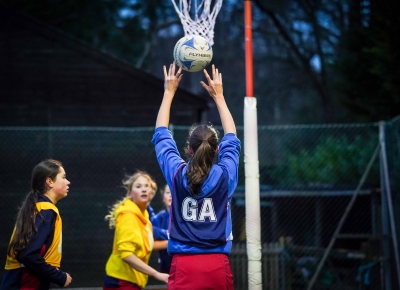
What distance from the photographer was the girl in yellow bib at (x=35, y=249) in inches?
169

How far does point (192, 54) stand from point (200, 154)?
3.93 ft

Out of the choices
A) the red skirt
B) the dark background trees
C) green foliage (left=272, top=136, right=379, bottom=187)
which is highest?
the dark background trees

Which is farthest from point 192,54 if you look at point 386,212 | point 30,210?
point 386,212

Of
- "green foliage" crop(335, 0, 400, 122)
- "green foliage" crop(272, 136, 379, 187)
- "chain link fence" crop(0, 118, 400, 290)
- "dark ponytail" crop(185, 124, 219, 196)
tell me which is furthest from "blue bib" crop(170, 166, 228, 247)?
"green foliage" crop(272, 136, 379, 187)

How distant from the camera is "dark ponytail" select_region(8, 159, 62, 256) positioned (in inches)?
171

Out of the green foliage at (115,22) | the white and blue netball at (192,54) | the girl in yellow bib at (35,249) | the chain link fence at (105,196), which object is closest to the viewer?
the girl in yellow bib at (35,249)

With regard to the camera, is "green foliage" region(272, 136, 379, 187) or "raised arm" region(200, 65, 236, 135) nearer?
"raised arm" region(200, 65, 236, 135)

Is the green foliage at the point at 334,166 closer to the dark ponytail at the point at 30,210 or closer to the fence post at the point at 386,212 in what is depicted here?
the fence post at the point at 386,212

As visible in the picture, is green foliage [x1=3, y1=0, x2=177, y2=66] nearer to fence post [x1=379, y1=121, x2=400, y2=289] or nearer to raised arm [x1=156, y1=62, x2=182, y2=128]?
fence post [x1=379, y1=121, x2=400, y2=289]

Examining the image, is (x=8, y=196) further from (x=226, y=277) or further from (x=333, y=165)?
(x=333, y=165)

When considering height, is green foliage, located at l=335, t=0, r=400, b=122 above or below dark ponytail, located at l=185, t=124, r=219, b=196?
above

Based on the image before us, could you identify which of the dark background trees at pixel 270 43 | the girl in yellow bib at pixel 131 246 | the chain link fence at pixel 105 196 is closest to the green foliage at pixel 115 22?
the dark background trees at pixel 270 43

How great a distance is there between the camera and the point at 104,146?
8.94 metres

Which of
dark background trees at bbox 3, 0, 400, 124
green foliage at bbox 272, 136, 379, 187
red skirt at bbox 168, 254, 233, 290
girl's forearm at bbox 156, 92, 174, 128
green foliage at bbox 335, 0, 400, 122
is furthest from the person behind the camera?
dark background trees at bbox 3, 0, 400, 124
